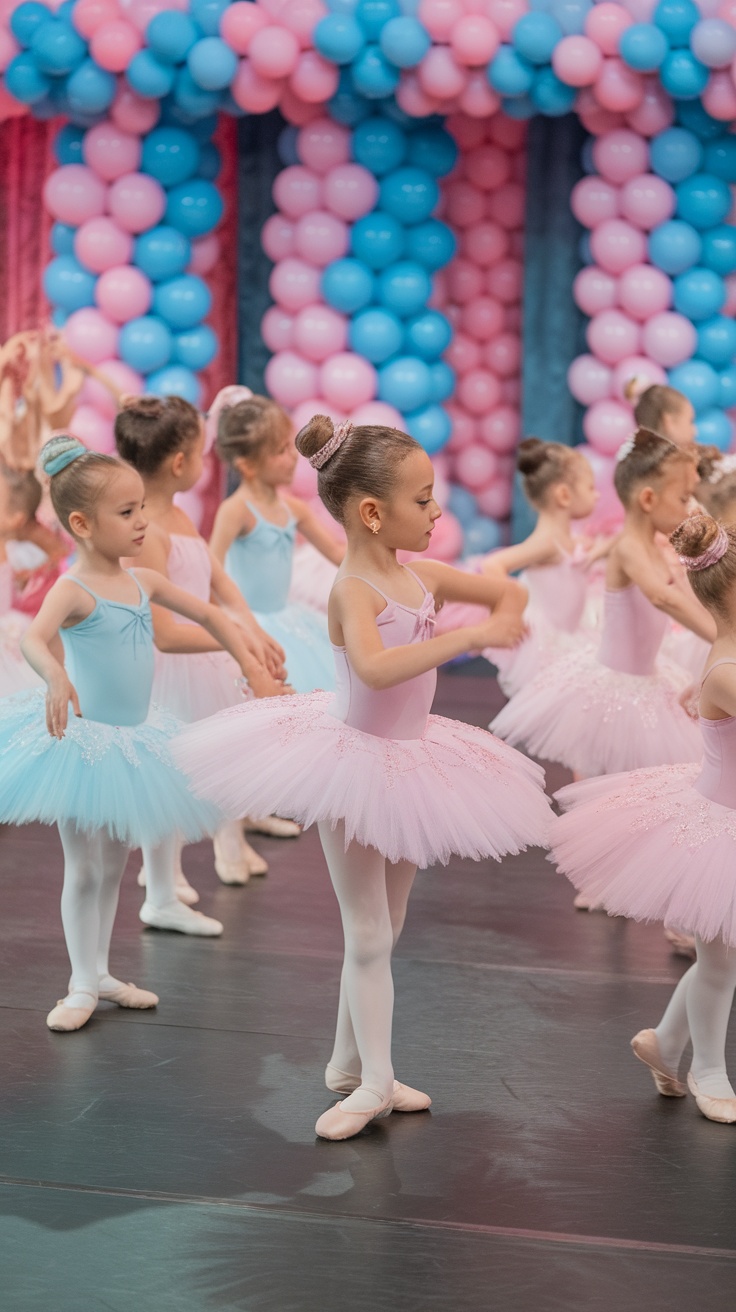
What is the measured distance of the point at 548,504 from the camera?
4914 millimetres

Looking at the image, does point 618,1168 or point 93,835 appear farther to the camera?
point 93,835

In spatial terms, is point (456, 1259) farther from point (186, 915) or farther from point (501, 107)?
point (501, 107)

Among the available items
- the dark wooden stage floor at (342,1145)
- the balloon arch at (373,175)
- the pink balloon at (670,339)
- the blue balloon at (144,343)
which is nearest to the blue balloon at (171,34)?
the balloon arch at (373,175)

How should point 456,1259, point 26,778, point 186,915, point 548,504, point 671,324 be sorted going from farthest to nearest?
1. point 671,324
2. point 548,504
3. point 186,915
4. point 26,778
5. point 456,1259

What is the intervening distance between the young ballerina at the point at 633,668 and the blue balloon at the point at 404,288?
3680mm

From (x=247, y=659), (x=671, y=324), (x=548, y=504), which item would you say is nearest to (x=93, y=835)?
(x=247, y=659)

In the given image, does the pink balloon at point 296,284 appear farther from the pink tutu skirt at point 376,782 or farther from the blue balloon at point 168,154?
the pink tutu skirt at point 376,782

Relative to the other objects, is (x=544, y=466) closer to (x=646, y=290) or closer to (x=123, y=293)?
(x=646, y=290)

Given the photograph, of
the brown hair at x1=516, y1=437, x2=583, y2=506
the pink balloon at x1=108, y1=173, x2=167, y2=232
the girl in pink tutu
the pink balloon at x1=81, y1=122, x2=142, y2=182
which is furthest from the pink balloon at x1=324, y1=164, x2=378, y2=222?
the girl in pink tutu

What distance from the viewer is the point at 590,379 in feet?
24.7

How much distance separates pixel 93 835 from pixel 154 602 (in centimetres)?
55

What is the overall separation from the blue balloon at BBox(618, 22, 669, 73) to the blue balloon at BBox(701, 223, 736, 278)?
33.4 inches

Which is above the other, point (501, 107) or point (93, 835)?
point (501, 107)

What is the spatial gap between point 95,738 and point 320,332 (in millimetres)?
4719
